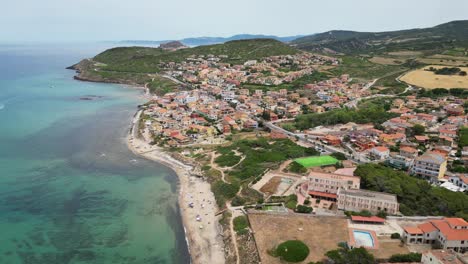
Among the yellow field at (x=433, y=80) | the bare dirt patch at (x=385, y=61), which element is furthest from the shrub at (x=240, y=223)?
the bare dirt patch at (x=385, y=61)

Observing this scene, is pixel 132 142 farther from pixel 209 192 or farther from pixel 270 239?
pixel 270 239

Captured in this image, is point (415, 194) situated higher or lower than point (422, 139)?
lower

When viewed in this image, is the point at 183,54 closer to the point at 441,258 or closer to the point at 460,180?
the point at 460,180

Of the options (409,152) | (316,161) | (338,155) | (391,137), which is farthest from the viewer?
(391,137)

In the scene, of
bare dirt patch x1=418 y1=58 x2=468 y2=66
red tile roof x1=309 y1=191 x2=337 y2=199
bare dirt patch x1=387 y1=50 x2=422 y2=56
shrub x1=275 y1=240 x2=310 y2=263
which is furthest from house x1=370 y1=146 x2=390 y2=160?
bare dirt patch x1=387 y1=50 x2=422 y2=56

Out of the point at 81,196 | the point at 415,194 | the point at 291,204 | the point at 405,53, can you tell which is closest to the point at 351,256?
the point at 291,204

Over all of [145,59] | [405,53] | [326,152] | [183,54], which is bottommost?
[326,152]
